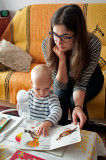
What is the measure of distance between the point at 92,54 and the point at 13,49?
1037mm

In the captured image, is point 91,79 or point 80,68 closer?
point 80,68

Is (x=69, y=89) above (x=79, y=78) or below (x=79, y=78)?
below

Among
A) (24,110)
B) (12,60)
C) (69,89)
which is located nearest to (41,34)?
(12,60)

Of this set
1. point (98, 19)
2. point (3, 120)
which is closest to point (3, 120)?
point (3, 120)

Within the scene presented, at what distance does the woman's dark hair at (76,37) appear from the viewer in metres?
1.05

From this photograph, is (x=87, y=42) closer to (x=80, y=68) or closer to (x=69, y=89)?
(x=80, y=68)

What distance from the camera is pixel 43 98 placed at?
112 centimetres

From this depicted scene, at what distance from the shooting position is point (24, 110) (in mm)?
1157

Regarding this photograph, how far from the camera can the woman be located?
1056 mm

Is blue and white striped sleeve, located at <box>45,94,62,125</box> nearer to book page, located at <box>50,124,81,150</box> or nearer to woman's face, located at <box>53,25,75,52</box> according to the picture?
book page, located at <box>50,124,81,150</box>

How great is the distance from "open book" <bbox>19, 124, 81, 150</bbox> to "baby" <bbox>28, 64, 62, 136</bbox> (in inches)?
4.0

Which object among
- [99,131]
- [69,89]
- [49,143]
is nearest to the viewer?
[49,143]

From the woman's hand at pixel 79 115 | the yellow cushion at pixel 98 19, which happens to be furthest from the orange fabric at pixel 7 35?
the woman's hand at pixel 79 115

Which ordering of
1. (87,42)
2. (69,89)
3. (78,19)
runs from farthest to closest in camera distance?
(69,89) → (87,42) → (78,19)
